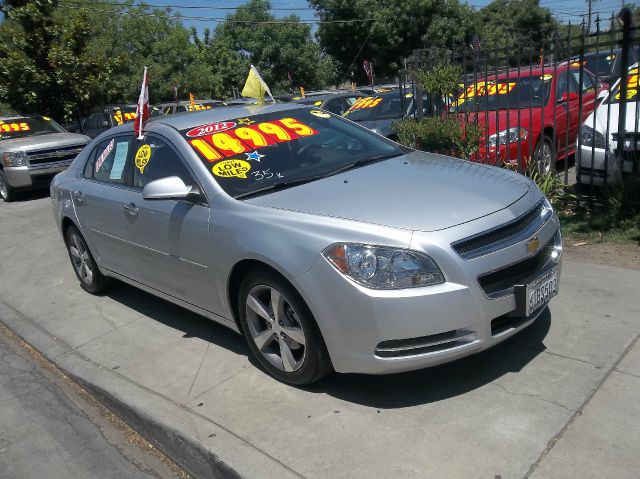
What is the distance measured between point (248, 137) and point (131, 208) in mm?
1074

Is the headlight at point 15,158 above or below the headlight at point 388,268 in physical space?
below

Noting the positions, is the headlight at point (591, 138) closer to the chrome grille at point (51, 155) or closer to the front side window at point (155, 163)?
the front side window at point (155, 163)

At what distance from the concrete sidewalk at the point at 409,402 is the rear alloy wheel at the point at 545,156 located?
2.65 meters

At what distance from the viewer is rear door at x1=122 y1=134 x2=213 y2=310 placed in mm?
3994

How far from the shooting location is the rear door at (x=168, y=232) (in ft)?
13.1

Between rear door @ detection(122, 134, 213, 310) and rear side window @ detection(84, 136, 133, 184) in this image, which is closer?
rear door @ detection(122, 134, 213, 310)

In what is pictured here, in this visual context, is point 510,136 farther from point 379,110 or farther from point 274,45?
point 274,45

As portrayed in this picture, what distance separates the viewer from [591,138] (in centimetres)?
675

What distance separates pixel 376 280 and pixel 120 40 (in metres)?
33.0

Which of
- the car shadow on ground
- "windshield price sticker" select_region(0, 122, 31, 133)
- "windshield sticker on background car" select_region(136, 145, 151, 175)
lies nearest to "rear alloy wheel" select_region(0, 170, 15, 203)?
"windshield price sticker" select_region(0, 122, 31, 133)

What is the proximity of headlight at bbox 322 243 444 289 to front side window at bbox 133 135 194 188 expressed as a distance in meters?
1.47

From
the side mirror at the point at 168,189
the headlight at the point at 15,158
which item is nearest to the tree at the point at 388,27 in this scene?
the headlight at the point at 15,158

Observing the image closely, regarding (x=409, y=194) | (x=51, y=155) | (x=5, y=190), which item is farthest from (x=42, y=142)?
(x=409, y=194)

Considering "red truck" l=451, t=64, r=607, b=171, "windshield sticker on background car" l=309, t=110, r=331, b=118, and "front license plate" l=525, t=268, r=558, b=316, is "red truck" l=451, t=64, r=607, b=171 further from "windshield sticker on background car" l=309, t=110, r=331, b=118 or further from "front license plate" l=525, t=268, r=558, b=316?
"front license plate" l=525, t=268, r=558, b=316
